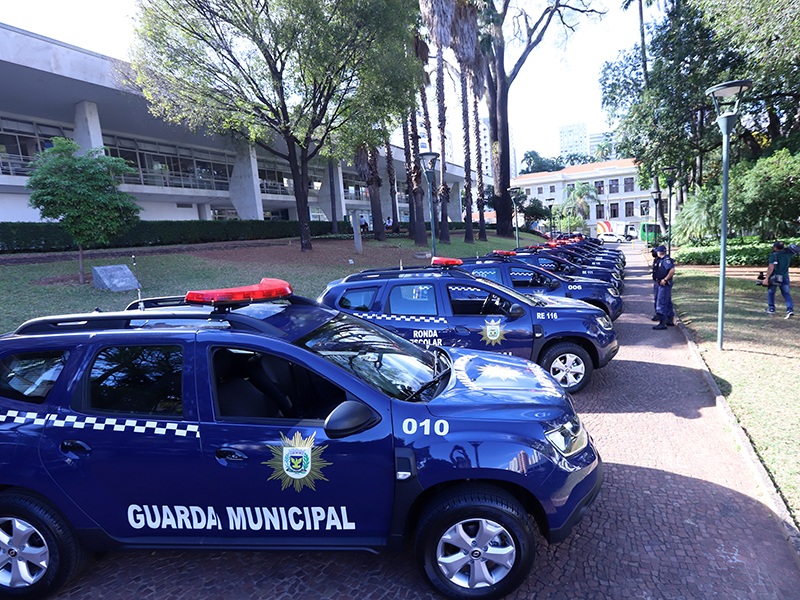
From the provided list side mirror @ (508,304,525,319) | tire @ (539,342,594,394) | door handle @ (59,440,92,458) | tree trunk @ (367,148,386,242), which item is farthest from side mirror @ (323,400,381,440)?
tree trunk @ (367,148,386,242)

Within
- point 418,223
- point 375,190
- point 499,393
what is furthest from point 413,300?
point 418,223

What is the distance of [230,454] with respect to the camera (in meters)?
2.52

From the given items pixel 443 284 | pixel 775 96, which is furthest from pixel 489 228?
pixel 443 284

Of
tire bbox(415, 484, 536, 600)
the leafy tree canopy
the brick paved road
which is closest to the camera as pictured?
tire bbox(415, 484, 536, 600)

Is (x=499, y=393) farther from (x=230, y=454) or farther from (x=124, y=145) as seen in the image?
(x=124, y=145)

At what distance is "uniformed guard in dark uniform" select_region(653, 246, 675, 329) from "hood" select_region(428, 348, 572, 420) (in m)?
7.06

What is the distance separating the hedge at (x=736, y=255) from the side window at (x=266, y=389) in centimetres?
1998

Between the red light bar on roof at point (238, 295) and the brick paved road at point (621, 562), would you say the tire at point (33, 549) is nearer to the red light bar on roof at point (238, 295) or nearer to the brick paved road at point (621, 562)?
the brick paved road at point (621, 562)

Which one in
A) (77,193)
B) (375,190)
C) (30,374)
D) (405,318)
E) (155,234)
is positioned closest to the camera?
(30,374)

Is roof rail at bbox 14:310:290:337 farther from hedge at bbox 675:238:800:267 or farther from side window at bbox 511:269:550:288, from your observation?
hedge at bbox 675:238:800:267

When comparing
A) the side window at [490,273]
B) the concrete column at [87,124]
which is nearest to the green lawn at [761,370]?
the side window at [490,273]

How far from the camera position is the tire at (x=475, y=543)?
2.46 metres

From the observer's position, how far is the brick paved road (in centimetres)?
268

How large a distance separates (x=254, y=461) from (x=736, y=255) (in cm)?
2273
